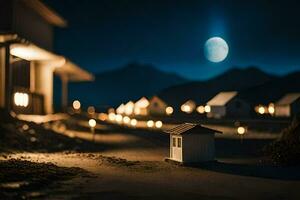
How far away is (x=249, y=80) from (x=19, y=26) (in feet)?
556

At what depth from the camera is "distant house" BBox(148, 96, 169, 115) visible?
89.8 meters

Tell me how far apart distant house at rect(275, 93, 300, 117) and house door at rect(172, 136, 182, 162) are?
50055mm

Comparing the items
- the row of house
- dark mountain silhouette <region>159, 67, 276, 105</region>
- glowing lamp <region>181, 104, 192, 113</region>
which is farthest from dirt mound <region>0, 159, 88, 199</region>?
dark mountain silhouette <region>159, 67, 276, 105</region>

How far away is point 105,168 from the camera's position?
2033 cm

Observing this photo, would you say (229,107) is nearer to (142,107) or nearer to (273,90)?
(142,107)

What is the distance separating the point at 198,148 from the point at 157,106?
68780mm

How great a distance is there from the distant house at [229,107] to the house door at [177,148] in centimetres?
5146

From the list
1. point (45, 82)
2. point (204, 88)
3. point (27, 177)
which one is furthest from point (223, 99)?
point (204, 88)

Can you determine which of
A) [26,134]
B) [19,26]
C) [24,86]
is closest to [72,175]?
[26,134]

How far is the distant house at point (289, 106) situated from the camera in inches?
2731

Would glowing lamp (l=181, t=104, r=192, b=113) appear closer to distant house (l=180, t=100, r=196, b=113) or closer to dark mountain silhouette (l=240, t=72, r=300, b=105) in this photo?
distant house (l=180, t=100, r=196, b=113)

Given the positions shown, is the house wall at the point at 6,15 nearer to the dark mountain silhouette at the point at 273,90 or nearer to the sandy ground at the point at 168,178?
the sandy ground at the point at 168,178

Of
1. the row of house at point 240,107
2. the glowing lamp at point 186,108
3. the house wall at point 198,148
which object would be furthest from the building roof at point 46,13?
the glowing lamp at point 186,108

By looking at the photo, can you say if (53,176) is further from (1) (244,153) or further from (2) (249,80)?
(2) (249,80)
